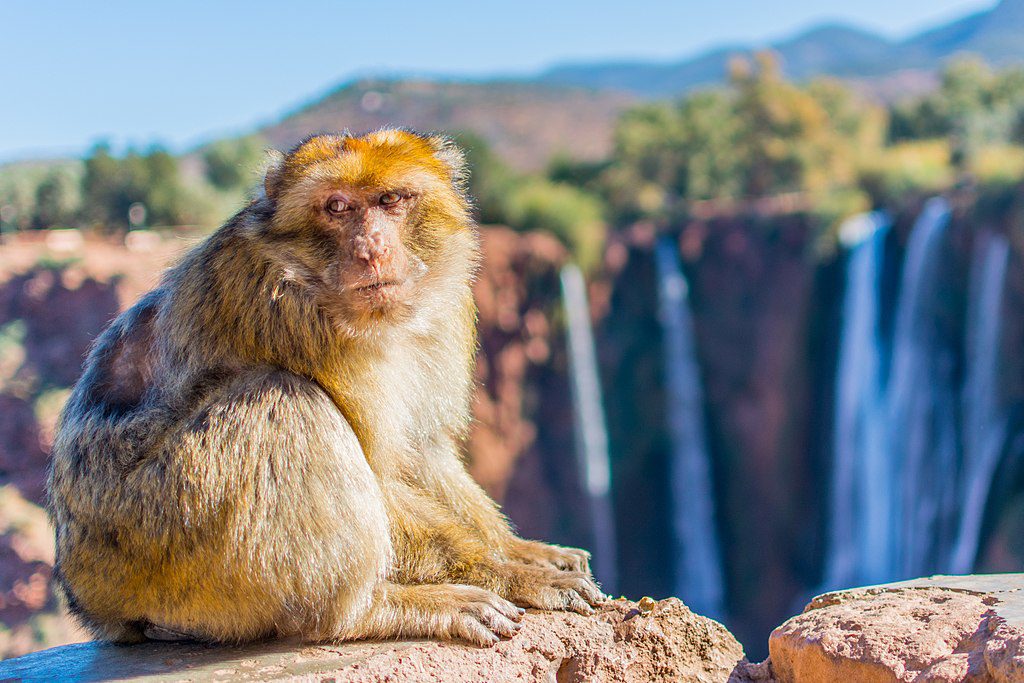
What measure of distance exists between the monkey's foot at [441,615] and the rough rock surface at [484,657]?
0.04m

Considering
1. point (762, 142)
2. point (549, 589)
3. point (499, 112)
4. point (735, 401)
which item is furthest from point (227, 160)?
point (499, 112)

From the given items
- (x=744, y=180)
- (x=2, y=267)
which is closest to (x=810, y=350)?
(x=744, y=180)

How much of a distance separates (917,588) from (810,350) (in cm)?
1738

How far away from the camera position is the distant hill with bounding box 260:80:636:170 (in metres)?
30.3

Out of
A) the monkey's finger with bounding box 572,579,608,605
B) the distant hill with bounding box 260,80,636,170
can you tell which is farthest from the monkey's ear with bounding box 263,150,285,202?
the distant hill with bounding box 260,80,636,170

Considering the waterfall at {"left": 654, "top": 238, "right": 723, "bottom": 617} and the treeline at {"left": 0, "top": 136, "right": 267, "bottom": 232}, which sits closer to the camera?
the treeline at {"left": 0, "top": 136, "right": 267, "bottom": 232}

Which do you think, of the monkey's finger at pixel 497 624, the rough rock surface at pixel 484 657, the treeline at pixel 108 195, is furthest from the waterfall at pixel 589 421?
the monkey's finger at pixel 497 624

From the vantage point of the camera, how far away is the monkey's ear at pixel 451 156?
11.3 feet

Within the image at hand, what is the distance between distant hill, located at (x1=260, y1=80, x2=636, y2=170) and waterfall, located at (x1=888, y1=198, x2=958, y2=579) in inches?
572

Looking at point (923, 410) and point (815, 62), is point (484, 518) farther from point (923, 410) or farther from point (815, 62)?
point (815, 62)

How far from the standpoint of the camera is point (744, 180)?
2827cm

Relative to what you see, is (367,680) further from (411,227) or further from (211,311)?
(411,227)

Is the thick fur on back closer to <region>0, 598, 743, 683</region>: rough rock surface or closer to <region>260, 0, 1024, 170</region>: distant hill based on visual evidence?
<region>0, 598, 743, 683</region>: rough rock surface

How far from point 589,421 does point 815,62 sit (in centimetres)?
5708
